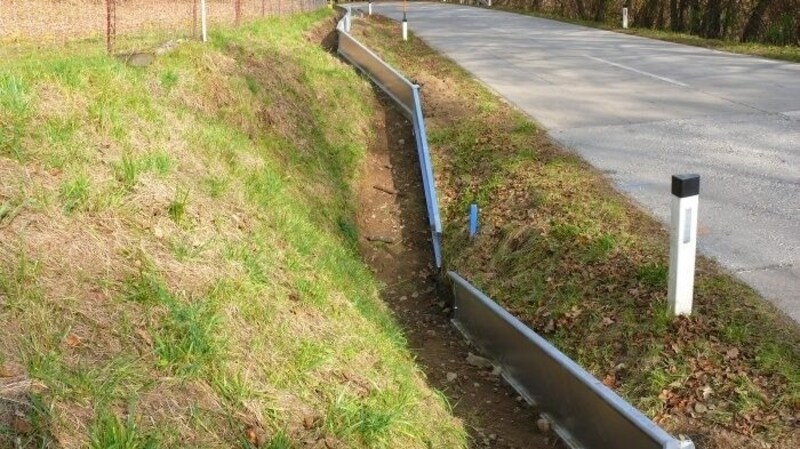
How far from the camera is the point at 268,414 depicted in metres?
3.63

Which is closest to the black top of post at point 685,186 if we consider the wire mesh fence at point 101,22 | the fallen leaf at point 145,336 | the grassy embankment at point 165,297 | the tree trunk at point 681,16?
the grassy embankment at point 165,297

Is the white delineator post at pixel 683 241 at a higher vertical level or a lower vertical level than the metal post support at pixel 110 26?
lower

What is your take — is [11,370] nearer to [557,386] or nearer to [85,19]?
[557,386]

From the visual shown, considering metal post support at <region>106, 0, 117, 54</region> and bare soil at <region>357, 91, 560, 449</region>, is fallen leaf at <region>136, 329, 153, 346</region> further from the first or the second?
metal post support at <region>106, 0, 117, 54</region>

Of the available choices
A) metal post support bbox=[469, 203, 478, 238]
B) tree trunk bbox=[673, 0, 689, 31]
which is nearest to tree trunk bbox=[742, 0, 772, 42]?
tree trunk bbox=[673, 0, 689, 31]

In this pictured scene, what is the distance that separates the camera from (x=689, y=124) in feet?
33.6

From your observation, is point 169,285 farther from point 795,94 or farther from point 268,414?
point 795,94

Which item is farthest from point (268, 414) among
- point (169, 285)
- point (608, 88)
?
point (608, 88)

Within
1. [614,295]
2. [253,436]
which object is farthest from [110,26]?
[253,436]

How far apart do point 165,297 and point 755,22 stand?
80.4 ft

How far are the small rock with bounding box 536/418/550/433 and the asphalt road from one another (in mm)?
1826

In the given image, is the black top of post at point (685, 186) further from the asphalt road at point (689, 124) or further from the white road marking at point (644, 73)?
the white road marking at point (644, 73)

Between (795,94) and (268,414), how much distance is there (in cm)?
1119

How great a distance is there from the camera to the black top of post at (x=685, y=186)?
15.4ft
